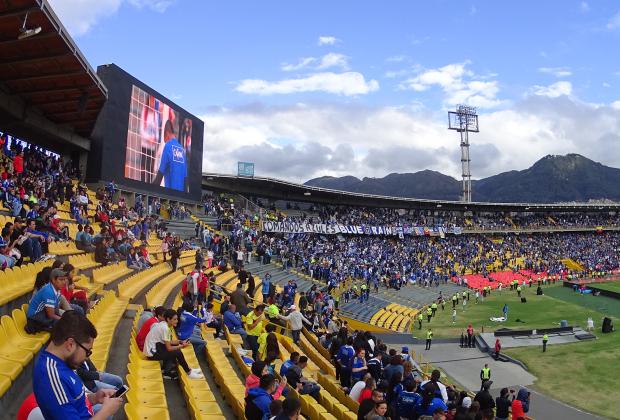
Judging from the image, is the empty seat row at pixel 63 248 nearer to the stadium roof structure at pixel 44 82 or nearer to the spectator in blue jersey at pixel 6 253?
the spectator in blue jersey at pixel 6 253

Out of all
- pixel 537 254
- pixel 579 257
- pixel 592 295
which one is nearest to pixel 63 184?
pixel 592 295

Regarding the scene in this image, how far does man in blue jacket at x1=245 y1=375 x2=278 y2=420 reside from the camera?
18.2ft

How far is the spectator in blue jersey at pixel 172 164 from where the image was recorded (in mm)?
29594

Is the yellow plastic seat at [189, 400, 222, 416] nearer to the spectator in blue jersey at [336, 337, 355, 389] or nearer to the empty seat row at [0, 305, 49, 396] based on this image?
the empty seat row at [0, 305, 49, 396]

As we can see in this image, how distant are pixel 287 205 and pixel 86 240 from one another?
3584 centimetres

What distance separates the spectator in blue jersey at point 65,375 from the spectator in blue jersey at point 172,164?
27.0m

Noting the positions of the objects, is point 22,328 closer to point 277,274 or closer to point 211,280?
point 211,280

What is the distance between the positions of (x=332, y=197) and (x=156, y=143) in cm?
2667

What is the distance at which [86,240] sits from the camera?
46.8 feet

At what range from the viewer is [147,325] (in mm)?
7277

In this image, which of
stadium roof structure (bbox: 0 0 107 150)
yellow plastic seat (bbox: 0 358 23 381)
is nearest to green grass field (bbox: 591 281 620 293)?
stadium roof structure (bbox: 0 0 107 150)

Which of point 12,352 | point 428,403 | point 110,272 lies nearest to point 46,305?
point 12,352

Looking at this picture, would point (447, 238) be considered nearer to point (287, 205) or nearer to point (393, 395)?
point (287, 205)

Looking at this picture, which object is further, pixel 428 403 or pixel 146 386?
pixel 428 403
